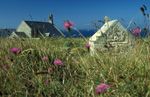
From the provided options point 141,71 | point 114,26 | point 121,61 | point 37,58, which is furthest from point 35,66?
point 114,26

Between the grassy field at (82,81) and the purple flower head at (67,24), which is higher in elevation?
the purple flower head at (67,24)

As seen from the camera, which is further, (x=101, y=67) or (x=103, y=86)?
(x=101, y=67)

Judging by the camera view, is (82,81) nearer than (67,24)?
No

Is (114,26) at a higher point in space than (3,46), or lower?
higher

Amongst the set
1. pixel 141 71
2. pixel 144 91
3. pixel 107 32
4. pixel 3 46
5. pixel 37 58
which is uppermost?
pixel 107 32

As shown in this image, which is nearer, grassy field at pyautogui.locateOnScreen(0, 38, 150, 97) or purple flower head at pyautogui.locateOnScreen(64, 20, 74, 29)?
grassy field at pyautogui.locateOnScreen(0, 38, 150, 97)

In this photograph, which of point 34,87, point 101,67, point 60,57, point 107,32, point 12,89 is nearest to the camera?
point 12,89

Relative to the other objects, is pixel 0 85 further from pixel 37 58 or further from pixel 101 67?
pixel 101 67

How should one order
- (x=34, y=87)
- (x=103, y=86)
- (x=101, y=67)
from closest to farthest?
(x=103, y=86), (x=34, y=87), (x=101, y=67)

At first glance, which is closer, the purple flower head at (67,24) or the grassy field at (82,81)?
the grassy field at (82,81)

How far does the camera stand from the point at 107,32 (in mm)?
4930

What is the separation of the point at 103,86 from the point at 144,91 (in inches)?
31.7

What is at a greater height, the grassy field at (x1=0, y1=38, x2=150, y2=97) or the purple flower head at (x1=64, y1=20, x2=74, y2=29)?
the purple flower head at (x1=64, y1=20, x2=74, y2=29)

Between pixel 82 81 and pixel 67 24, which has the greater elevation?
pixel 67 24
